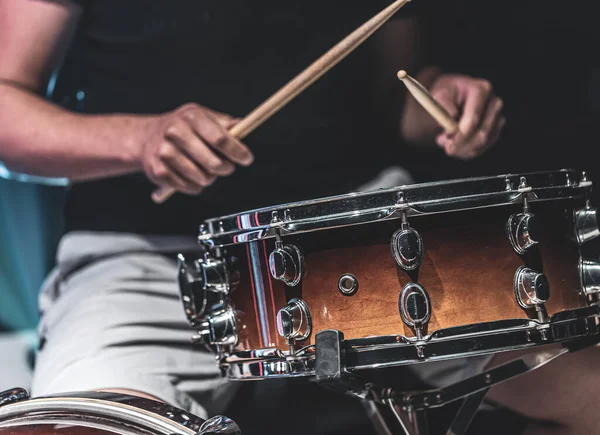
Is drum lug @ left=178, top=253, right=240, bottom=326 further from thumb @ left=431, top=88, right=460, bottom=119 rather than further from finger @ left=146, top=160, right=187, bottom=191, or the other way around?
thumb @ left=431, top=88, right=460, bottom=119

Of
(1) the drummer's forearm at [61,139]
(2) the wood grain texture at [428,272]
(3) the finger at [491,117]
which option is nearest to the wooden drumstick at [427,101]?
(3) the finger at [491,117]

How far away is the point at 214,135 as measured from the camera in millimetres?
910

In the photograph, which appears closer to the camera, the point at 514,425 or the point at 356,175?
the point at 514,425

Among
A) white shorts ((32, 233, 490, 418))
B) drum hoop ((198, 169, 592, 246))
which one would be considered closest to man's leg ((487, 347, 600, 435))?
white shorts ((32, 233, 490, 418))

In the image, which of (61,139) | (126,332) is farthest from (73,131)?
(126,332)

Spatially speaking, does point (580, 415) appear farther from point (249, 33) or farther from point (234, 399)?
point (249, 33)

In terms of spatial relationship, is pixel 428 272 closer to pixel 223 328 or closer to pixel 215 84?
pixel 223 328

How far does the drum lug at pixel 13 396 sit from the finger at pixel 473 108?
0.72 m

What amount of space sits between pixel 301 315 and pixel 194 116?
0.34 meters

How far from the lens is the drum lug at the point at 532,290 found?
2.28 ft

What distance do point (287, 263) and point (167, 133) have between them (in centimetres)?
31

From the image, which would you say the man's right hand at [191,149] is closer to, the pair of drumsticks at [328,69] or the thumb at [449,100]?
the pair of drumsticks at [328,69]

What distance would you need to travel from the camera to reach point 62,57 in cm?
118

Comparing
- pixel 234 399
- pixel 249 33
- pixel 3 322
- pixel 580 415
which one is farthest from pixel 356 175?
pixel 3 322
